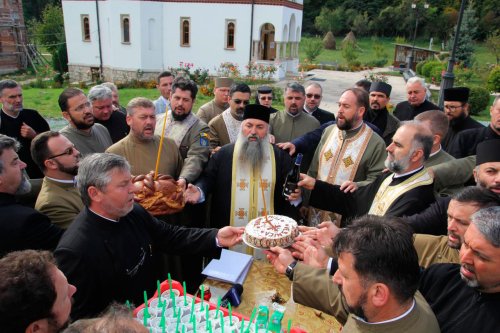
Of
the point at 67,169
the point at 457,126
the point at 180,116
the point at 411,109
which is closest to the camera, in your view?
the point at 67,169

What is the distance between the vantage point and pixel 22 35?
30000 mm

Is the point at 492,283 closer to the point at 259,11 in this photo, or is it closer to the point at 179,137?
the point at 179,137

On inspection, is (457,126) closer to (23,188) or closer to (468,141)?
(468,141)

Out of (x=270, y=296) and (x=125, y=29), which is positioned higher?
(x=125, y=29)

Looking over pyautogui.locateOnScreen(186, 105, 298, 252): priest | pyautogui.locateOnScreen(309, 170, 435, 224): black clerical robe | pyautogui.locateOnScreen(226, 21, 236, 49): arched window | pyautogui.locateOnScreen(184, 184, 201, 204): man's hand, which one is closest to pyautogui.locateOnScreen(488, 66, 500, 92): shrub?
pyautogui.locateOnScreen(226, 21, 236, 49): arched window

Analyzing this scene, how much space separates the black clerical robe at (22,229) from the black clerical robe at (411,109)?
5827mm

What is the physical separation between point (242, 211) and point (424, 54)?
3449cm

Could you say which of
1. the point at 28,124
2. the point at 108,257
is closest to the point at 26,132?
the point at 28,124

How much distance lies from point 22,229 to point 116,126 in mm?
3012

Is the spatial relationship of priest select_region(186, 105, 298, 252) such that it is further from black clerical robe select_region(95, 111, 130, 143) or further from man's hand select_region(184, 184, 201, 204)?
black clerical robe select_region(95, 111, 130, 143)

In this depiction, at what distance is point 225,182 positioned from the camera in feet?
14.3

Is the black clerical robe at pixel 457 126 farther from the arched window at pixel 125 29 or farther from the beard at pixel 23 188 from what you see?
the arched window at pixel 125 29

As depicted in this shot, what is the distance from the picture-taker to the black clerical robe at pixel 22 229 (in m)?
2.53

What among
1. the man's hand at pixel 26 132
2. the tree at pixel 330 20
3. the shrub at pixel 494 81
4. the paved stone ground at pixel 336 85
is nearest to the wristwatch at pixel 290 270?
the man's hand at pixel 26 132
